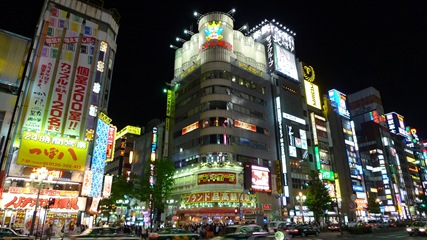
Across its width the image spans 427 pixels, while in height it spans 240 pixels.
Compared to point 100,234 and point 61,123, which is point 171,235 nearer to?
point 100,234

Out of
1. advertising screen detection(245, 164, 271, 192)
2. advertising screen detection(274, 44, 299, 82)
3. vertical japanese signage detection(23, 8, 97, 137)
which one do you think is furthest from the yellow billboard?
advertising screen detection(274, 44, 299, 82)

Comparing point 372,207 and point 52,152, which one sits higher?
point 52,152

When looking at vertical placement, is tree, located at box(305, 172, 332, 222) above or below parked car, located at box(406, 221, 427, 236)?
above

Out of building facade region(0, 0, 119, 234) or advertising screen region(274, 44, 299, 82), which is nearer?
building facade region(0, 0, 119, 234)

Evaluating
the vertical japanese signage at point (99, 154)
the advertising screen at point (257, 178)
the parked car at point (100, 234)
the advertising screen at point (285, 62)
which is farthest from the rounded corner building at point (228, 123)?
the parked car at point (100, 234)

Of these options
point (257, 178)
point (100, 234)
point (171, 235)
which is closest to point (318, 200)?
point (257, 178)

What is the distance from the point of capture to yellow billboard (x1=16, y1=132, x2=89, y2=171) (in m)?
30.7

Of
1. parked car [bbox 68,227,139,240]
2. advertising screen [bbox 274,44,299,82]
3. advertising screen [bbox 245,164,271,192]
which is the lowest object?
parked car [bbox 68,227,139,240]

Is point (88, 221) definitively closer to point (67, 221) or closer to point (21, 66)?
point (67, 221)

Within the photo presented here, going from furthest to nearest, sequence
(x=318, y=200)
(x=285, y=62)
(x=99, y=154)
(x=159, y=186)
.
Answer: (x=285, y=62) < (x=318, y=200) < (x=159, y=186) < (x=99, y=154)

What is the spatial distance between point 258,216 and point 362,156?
238 feet

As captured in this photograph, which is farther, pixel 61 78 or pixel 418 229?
pixel 61 78

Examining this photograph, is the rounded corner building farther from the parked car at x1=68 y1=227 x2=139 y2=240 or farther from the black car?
the parked car at x1=68 y1=227 x2=139 y2=240

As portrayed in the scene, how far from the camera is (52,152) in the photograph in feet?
105
